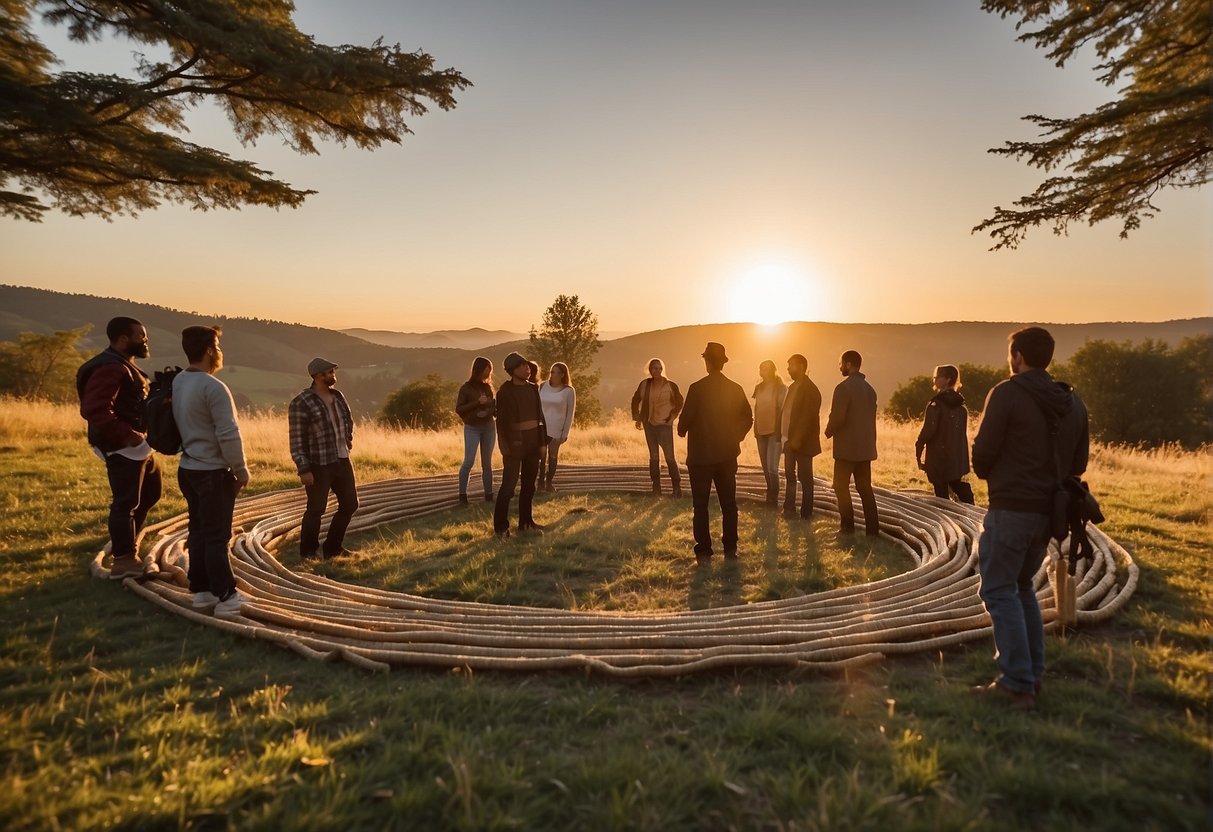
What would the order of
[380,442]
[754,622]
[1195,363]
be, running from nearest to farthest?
1. [754,622]
2. [380,442]
3. [1195,363]

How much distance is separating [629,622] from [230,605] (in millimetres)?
3262

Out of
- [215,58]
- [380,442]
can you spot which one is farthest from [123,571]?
[380,442]

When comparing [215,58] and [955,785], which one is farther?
[215,58]

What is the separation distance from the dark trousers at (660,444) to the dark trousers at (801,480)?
78.0 inches

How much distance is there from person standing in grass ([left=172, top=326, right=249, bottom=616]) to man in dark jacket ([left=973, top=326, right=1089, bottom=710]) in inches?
208

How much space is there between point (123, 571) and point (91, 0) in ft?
31.9

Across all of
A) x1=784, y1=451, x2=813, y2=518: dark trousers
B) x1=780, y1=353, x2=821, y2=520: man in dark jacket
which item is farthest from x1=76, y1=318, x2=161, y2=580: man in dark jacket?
x1=784, y1=451, x2=813, y2=518: dark trousers

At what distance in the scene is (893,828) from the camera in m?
2.51

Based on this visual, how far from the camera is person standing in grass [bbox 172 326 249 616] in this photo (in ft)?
16.0

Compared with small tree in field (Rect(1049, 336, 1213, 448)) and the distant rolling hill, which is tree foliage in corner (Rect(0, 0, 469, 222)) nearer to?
small tree in field (Rect(1049, 336, 1213, 448))

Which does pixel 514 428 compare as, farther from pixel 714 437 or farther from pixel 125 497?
pixel 125 497

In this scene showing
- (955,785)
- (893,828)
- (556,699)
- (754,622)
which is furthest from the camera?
(754,622)

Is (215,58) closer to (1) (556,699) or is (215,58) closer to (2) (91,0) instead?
(2) (91,0)

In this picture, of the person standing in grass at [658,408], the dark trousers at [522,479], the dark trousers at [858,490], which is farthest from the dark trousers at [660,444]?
the dark trousers at [858,490]
